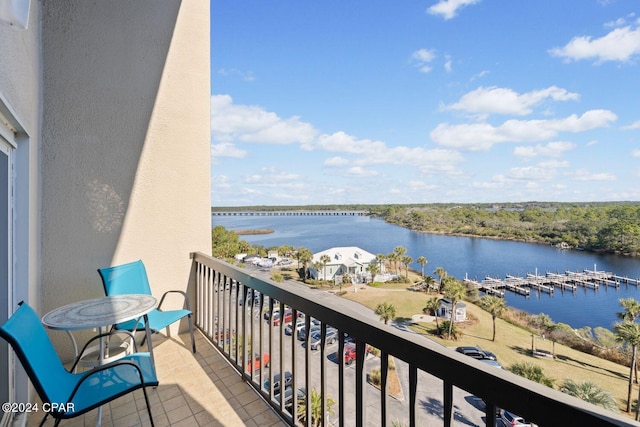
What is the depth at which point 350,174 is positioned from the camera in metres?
36.6

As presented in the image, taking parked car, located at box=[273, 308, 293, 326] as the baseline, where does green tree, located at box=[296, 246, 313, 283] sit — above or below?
below

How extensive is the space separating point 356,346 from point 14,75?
2.76 m

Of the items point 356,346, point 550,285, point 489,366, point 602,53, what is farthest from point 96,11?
point 550,285

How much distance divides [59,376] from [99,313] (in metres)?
0.52

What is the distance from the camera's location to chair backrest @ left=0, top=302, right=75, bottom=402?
139 centimetres

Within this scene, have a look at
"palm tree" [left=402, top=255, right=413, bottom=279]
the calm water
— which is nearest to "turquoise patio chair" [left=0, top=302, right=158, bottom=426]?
the calm water

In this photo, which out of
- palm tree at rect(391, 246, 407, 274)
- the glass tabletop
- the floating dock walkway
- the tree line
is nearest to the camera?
the glass tabletop

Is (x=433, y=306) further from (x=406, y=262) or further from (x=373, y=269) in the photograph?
(x=406, y=262)

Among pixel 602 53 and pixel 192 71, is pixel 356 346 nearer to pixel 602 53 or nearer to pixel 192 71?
pixel 192 71

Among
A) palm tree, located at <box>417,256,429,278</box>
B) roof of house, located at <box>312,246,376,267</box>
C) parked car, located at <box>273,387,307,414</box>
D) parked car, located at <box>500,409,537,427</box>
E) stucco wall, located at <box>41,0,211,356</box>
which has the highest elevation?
stucco wall, located at <box>41,0,211,356</box>

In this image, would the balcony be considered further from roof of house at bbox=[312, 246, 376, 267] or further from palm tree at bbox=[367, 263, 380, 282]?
palm tree at bbox=[367, 263, 380, 282]

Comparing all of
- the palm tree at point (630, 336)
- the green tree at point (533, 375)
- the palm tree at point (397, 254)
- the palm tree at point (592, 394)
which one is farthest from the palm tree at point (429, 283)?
the palm tree at point (592, 394)

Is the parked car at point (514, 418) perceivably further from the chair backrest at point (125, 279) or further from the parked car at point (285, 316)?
the chair backrest at point (125, 279)

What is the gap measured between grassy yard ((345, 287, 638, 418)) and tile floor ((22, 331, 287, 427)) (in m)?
5.23
